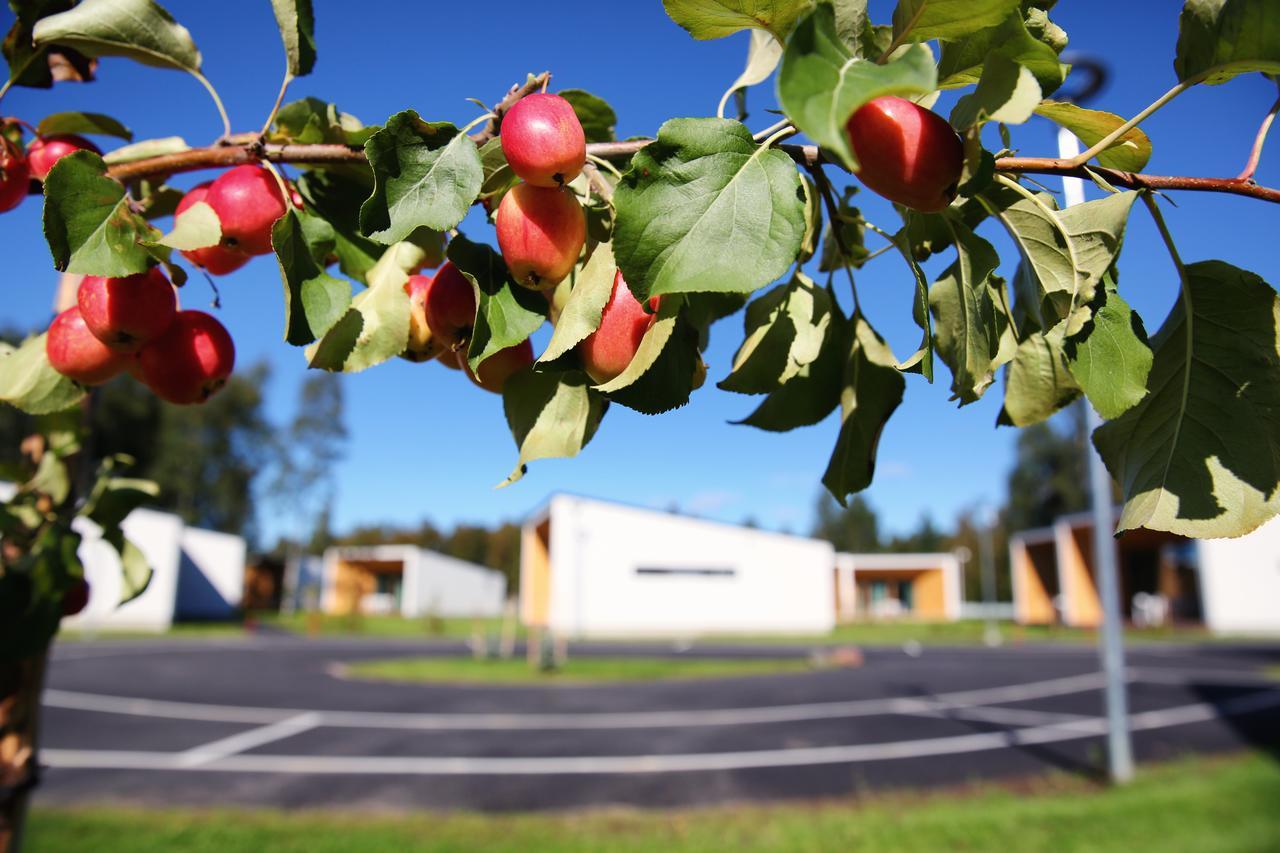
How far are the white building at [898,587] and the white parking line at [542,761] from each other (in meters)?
39.3

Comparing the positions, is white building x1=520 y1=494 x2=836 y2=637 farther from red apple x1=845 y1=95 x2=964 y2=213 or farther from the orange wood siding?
red apple x1=845 y1=95 x2=964 y2=213

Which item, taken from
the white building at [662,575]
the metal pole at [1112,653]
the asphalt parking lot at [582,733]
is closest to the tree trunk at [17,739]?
the asphalt parking lot at [582,733]

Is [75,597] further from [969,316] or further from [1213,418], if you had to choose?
[1213,418]

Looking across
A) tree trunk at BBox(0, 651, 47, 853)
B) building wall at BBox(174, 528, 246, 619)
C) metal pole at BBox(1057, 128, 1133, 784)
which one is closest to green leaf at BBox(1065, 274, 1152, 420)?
tree trunk at BBox(0, 651, 47, 853)

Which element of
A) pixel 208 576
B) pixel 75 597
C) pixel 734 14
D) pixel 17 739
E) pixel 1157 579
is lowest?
pixel 1157 579

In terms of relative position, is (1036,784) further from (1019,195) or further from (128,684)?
(128,684)

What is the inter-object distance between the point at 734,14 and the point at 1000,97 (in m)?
0.23

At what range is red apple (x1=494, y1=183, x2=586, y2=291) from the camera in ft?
2.21

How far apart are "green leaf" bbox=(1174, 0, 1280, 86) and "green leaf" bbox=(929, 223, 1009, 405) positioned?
0.22 meters

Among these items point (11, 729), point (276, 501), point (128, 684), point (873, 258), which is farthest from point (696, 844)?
point (276, 501)

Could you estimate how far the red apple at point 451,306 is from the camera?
31.3 inches

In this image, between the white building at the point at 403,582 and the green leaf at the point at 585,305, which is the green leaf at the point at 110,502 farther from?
the white building at the point at 403,582

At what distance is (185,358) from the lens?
Result: 0.93 meters

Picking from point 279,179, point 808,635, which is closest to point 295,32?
point 279,179
